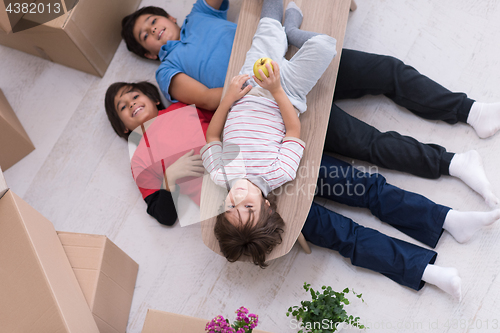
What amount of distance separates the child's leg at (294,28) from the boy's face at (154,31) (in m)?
0.50

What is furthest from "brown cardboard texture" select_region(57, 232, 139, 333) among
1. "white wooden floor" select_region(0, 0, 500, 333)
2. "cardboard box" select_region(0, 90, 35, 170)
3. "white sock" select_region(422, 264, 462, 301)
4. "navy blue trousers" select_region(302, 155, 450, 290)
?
"white sock" select_region(422, 264, 462, 301)

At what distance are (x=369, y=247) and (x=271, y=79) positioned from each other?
2.17ft

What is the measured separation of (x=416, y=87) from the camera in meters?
1.35

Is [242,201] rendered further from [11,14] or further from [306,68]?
[11,14]

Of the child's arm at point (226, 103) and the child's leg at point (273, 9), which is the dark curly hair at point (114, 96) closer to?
the child's arm at point (226, 103)

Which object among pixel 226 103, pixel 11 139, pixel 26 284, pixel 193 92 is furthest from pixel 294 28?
pixel 11 139

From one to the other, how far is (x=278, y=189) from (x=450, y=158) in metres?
0.64

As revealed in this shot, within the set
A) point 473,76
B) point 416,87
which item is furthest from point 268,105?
point 473,76

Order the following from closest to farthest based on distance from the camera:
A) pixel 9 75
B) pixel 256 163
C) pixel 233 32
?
pixel 256 163 → pixel 233 32 → pixel 9 75

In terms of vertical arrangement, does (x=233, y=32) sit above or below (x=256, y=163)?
above

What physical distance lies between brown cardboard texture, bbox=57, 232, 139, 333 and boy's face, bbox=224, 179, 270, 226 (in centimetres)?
48

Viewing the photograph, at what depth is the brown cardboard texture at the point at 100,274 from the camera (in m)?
1.21

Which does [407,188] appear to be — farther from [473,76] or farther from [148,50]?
[148,50]

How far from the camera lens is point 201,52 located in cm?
144
